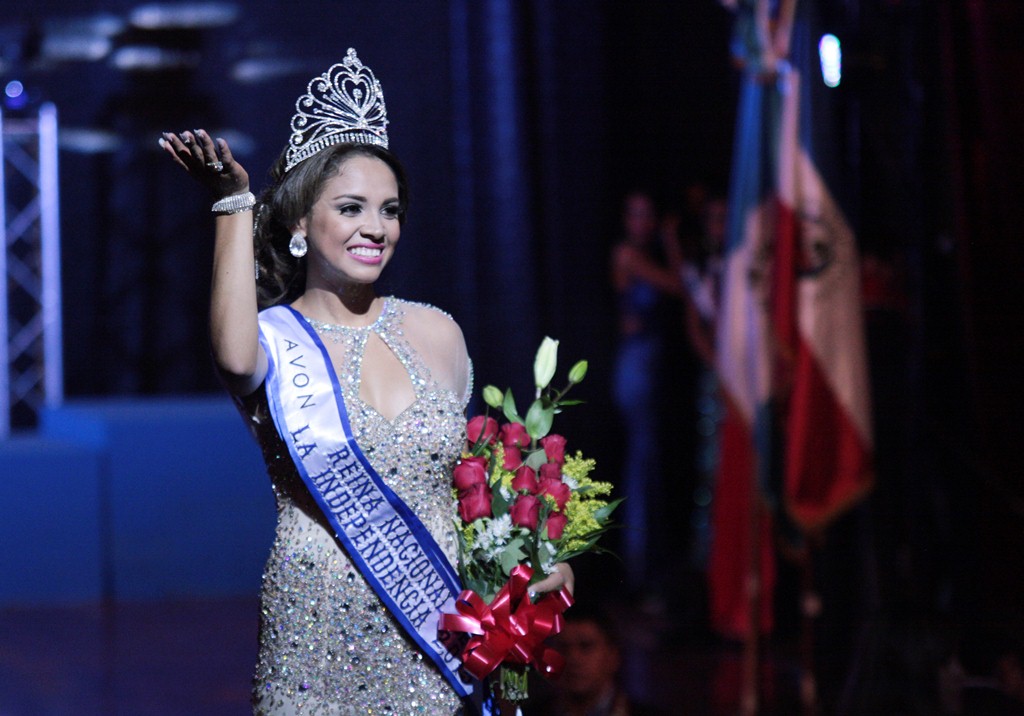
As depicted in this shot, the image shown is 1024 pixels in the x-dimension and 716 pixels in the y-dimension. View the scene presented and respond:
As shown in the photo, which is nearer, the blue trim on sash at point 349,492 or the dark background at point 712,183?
the blue trim on sash at point 349,492

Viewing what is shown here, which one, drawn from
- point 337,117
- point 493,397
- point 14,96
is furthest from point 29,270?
point 493,397

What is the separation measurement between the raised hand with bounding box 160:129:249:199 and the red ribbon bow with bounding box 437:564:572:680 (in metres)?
0.61

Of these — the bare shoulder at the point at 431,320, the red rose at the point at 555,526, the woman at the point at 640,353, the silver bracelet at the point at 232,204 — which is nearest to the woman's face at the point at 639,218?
the woman at the point at 640,353

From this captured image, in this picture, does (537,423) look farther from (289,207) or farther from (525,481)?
(289,207)

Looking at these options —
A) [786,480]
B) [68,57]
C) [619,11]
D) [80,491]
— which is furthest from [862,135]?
[68,57]

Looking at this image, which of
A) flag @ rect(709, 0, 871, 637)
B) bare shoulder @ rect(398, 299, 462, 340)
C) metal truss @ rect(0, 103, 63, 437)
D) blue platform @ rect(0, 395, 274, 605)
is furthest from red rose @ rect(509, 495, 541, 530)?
metal truss @ rect(0, 103, 63, 437)

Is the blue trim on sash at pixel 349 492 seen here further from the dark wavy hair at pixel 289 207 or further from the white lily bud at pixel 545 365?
the white lily bud at pixel 545 365

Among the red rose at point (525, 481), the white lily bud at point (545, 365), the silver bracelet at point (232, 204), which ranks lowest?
the red rose at point (525, 481)

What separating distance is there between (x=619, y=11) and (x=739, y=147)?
107cm

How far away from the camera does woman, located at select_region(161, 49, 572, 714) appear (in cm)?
161

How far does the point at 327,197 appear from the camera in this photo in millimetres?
1674

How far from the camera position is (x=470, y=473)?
167cm

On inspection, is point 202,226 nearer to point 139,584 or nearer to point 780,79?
point 139,584

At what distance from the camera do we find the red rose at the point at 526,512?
160 cm
